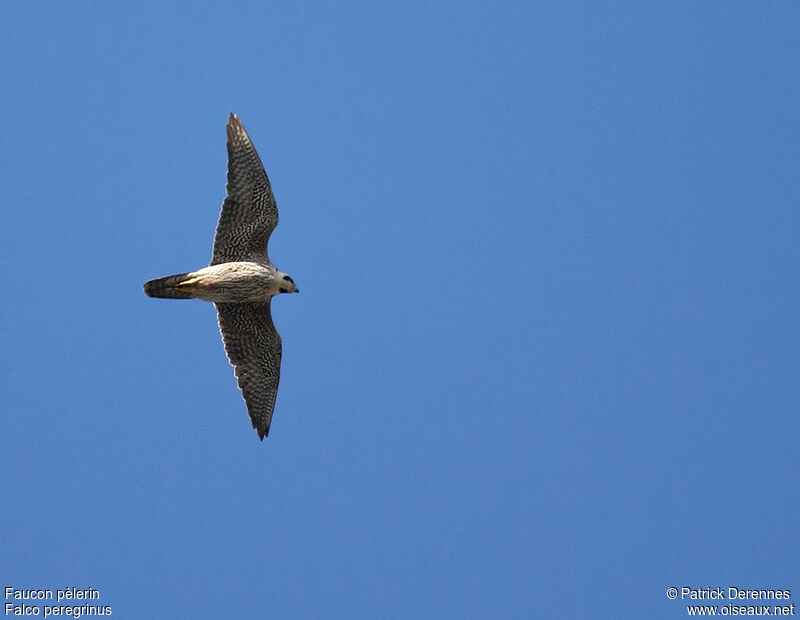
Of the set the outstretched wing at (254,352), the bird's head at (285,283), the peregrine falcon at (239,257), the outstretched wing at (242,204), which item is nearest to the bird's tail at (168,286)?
the peregrine falcon at (239,257)

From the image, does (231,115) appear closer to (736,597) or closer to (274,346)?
(274,346)

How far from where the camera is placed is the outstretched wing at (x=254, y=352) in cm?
1780

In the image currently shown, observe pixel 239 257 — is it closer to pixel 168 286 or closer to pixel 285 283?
pixel 285 283

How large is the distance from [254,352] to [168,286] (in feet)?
6.09

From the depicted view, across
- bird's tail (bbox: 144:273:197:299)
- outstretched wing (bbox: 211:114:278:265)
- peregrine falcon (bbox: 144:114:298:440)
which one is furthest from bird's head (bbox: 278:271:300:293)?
bird's tail (bbox: 144:273:197:299)

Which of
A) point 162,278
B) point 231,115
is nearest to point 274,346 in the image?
point 162,278

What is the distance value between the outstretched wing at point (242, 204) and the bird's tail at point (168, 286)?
0.62 metres

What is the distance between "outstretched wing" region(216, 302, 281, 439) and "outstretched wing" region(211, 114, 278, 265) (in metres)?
0.97

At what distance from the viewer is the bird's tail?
16766 millimetres

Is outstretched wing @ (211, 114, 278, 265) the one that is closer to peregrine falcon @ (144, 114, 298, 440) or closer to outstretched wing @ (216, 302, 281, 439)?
peregrine falcon @ (144, 114, 298, 440)

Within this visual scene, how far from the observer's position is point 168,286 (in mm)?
16812

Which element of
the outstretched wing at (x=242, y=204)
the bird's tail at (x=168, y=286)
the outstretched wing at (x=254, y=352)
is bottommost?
the outstretched wing at (x=254, y=352)

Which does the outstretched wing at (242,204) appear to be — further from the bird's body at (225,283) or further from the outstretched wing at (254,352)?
the outstretched wing at (254,352)

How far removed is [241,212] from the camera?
17.2 m
